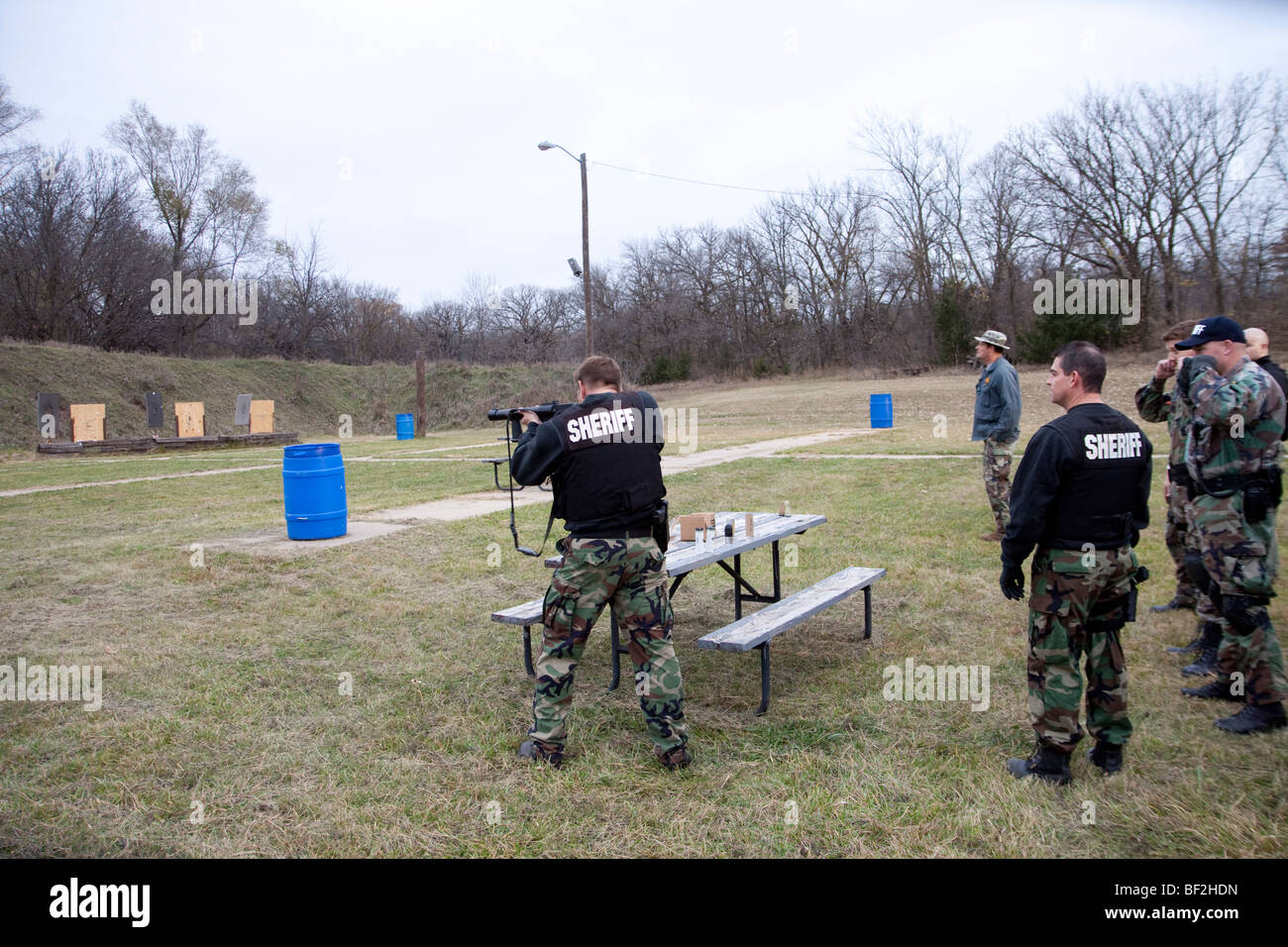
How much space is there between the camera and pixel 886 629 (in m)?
5.96

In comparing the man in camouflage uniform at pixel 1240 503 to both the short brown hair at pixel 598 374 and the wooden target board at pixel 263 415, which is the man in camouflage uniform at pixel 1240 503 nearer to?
the short brown hair at pixel 598 374

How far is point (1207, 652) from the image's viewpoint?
4.93 metres

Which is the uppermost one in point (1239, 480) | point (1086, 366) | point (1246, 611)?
point (1086, 366)

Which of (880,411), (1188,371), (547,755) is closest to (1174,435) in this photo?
(1188,371)

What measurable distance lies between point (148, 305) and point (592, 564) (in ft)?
149

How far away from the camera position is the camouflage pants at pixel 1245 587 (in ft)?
13.3

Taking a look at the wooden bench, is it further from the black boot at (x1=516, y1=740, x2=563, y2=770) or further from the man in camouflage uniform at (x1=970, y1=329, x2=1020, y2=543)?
the man in camouflage uniform at (x1=970, y1=329, x2=1020, y2=543)

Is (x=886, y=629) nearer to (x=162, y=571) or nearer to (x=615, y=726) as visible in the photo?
(x=615, y=726)

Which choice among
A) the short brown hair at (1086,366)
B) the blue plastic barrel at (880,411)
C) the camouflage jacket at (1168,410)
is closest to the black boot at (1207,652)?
the camouflage jacket at (1168,410)

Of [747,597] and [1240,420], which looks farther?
[747,597]

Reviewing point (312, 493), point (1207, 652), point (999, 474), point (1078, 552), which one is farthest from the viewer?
point (312, 493)

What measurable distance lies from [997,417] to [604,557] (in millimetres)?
5581

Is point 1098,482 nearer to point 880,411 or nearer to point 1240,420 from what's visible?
point 1240,420
